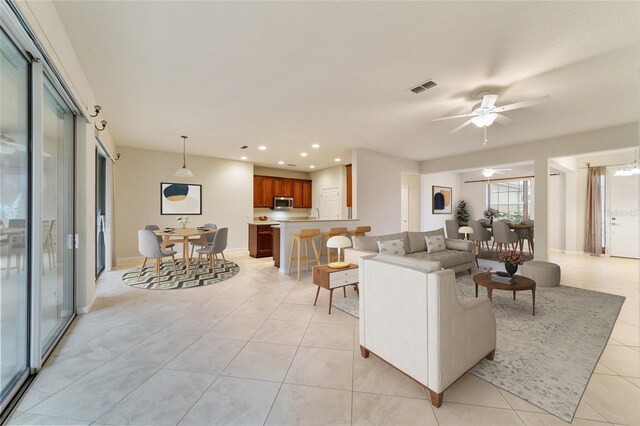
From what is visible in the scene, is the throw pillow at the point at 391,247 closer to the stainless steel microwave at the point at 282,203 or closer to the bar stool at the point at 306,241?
the bar stool at the point at 306,241

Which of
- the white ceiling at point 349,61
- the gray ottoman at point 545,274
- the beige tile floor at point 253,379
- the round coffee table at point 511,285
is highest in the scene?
the white ceiling at point 349,61

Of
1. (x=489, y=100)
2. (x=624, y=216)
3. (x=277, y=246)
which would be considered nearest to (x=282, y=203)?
(x=277, y=246)

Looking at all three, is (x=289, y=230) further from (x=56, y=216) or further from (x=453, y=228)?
(x=453, y=228)

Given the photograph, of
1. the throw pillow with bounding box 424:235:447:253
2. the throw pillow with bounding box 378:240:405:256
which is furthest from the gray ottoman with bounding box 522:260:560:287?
the throw pillow with bounding box 378:240:405:256

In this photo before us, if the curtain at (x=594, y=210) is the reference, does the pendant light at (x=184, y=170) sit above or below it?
above

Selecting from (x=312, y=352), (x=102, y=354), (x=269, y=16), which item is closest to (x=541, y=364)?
(x=312, y=352)

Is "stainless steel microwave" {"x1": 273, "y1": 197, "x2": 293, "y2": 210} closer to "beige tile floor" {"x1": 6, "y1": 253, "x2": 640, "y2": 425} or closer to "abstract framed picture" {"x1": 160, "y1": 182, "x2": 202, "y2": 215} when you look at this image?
"abstract framed picture" {"x1": 160, "y1": 182, "x2": 202, "y2": 215}

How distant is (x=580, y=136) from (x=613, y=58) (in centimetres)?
321

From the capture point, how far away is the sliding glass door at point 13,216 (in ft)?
5.04

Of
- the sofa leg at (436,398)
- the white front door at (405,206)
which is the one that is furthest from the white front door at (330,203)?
the sofa leg at (436,398)

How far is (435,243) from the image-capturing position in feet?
15.5

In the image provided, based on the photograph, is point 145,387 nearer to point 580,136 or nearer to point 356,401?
point 356,401

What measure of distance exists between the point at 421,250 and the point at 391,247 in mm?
1056

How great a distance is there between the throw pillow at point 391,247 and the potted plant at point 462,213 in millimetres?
A: 6364
